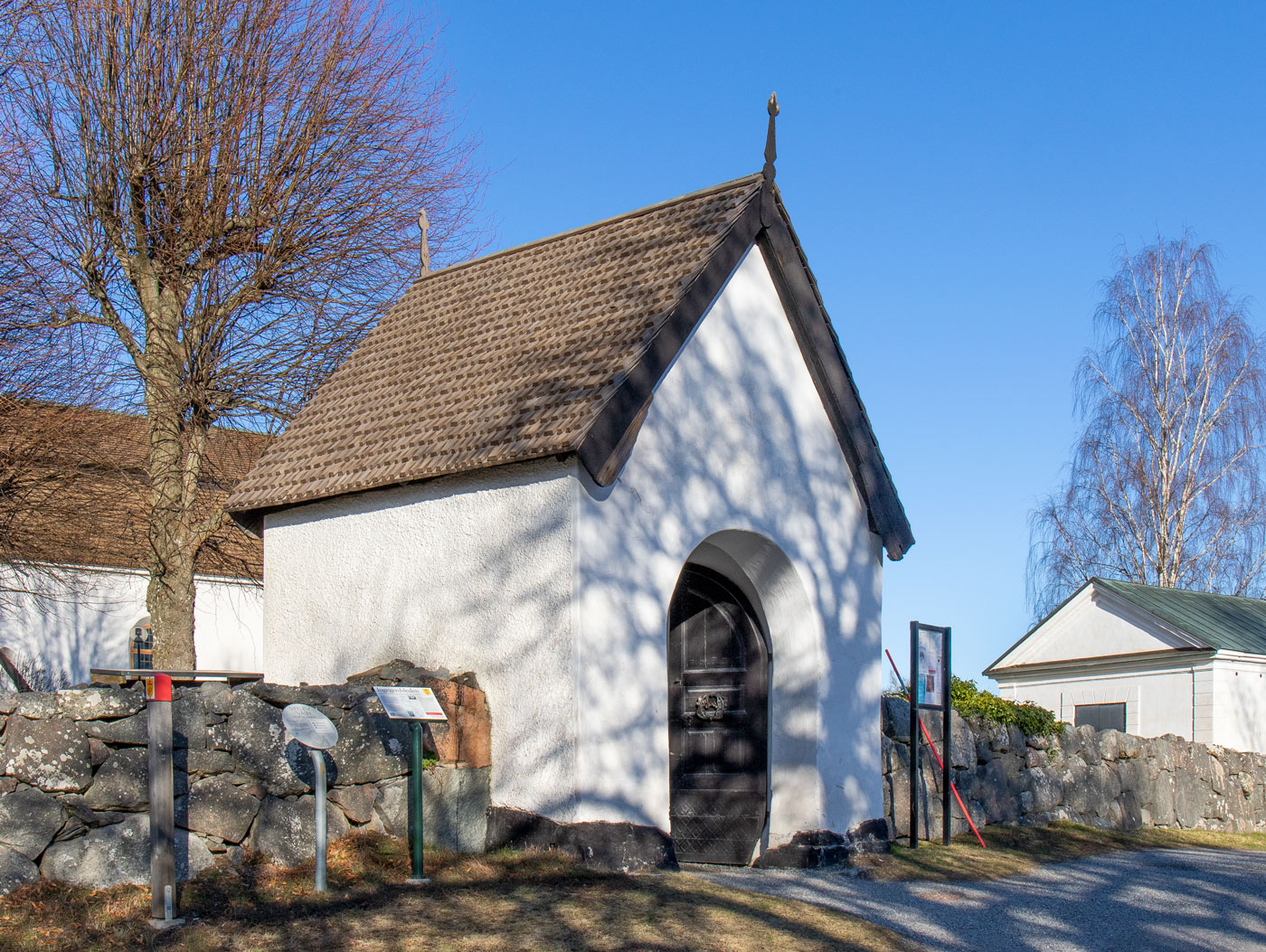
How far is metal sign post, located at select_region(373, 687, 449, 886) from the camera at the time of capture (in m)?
8.62

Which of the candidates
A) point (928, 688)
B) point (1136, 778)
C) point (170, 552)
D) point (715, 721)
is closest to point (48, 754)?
point (715, 721)

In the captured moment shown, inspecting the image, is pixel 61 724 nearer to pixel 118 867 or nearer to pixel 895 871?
pixel 118 867

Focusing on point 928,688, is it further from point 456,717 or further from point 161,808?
point 161,808

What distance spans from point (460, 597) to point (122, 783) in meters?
3.17

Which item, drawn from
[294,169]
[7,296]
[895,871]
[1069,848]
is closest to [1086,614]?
[1069,848]

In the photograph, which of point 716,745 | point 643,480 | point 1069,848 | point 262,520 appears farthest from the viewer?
point 1069,848

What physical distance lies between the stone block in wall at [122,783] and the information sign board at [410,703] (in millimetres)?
1546

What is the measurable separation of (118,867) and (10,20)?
9685 mm

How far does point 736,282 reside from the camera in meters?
11.4

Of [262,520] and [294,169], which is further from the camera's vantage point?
[294,169]

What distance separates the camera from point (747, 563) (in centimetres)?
1186

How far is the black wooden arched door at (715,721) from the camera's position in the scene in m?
11.7

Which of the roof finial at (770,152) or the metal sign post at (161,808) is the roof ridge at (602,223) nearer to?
the roof finial at (770,152)

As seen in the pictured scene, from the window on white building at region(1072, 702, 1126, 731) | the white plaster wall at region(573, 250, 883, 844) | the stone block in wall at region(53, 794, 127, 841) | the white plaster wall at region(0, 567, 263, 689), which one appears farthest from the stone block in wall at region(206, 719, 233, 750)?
the window on white building at region(1072, 702, 1126, 731)
